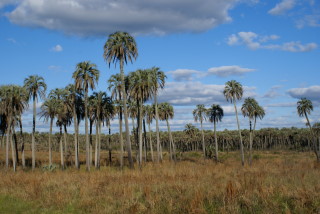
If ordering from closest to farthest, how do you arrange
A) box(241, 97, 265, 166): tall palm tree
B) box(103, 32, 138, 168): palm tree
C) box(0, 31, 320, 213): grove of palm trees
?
box(0, 31, 320, 213): grove of palm trees
box(103, 32, 138, 168): palm tree
box(241, 97, 265, 166): tall palm tree

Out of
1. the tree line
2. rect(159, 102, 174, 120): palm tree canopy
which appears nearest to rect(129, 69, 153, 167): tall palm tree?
the tree line

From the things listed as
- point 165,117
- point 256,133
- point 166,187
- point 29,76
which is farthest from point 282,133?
point 166,187

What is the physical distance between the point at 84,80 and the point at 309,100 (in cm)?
4212

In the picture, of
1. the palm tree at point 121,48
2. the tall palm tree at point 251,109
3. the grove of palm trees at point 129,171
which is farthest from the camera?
the tall palm tree at point 251,109

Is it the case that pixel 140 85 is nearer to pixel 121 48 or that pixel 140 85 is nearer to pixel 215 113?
pixel 121 48

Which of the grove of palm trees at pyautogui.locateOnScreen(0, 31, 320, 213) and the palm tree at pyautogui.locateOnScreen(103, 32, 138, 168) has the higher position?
the palm tree at pyautogui.locateOnScreen(103, 32, 138, 168)

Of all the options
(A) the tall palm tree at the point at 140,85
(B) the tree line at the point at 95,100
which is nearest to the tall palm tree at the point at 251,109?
(B) the tree line at the point at 95,100

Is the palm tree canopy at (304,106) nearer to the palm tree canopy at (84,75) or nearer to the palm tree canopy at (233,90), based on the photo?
the palm tree canopy at (233,90)

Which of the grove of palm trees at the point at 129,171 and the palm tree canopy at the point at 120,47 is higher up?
the palm tree canopy at the point at 120,47

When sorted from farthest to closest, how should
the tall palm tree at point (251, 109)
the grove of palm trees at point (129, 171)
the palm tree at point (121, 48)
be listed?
1. the tall palm tree at point (251, 109)
2. the palm tree at point (121, 48)
3. the grove of palm trees at point (129, 171)

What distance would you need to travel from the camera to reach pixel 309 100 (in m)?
55.5

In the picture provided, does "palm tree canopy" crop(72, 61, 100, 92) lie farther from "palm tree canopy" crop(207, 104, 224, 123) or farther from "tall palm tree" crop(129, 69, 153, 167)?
"palm tree canopy" crop(207, 104, 224, 123)

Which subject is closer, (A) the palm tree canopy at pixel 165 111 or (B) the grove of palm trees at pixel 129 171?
(B) the grove of palm trees at pixel 129 171

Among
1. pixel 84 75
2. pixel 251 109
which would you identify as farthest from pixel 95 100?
pixel 251 109
